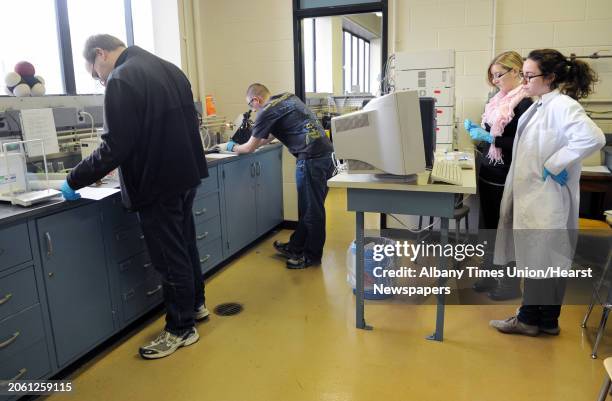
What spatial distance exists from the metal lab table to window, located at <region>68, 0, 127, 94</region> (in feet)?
6.39

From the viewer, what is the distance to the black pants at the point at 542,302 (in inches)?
91.0

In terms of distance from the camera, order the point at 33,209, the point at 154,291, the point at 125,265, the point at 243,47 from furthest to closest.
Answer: the point at 243,47, the point at 154,291, the point at 125,265, the point at 33,209

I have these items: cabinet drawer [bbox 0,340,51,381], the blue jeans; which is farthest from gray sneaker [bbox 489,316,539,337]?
cabinet drawer [bbox 0,340,51,381]

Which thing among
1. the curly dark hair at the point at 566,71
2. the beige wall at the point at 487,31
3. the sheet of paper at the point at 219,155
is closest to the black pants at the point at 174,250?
the sheet of paper at the point at 219,155

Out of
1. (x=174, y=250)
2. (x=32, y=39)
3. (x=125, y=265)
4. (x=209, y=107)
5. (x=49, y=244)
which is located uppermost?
(x=32, y=39)

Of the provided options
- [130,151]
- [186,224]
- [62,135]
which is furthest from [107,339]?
[62,135]

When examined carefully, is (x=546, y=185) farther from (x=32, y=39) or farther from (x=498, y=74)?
(x=32, y=39)

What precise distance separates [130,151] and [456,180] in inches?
60.6

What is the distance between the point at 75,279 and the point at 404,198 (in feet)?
5.21

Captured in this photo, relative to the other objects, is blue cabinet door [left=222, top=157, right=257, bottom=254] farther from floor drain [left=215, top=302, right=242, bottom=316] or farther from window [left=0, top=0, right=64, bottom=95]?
window [left=0, top=0, right=64, bottom=95]

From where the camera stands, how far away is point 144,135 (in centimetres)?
204

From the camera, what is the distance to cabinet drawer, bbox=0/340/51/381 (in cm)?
177

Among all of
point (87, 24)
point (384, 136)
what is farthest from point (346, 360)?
point (87, 24)

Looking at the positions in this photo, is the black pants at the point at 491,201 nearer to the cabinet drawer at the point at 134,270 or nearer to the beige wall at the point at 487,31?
the beige wall at the point at 487,31
